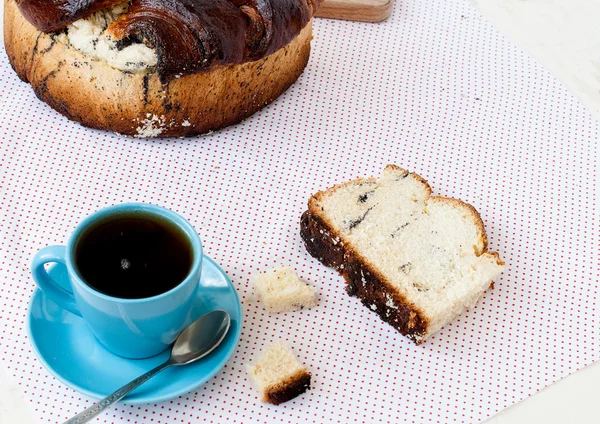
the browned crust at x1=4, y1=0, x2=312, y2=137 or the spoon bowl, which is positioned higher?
the browned crust at x1=4, y1=0, x2=312, y2=137

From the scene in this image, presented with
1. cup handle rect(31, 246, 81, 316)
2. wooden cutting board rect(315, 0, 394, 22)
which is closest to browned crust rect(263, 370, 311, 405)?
cup handle rect(31, 246, 81, 316)

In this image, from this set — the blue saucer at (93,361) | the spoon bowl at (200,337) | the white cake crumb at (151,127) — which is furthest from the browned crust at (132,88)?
the spoon bowl at (200,337)

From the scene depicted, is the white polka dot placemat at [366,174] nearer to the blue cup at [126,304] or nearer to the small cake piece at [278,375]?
the small cake piece at [278,375]

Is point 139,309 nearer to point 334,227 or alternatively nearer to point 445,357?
point 334,227

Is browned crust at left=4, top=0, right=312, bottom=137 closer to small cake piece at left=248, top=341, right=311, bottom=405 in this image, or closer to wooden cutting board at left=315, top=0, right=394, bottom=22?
wooden cutting board at left=315, top=0, right=394, bottom=22

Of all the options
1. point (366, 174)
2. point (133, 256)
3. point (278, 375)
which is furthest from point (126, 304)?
point (366, 174)

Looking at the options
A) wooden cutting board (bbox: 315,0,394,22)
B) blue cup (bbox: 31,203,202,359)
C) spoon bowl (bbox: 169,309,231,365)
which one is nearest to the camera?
blue cup (bbox: 31,203,202,359)

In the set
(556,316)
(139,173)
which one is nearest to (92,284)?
(139,173)
